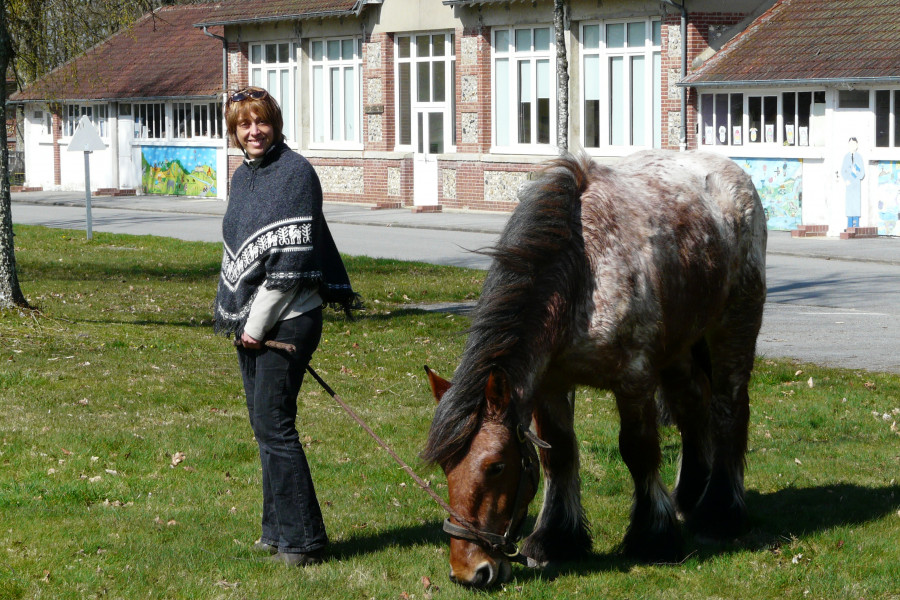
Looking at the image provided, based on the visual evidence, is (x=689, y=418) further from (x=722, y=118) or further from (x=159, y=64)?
(x=159, y=64)

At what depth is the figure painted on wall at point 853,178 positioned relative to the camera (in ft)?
79.4

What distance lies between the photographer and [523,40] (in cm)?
3175

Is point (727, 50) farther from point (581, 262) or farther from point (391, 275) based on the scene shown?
point (581, 262)

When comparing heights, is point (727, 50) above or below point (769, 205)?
above

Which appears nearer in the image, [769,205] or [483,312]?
[483,312]

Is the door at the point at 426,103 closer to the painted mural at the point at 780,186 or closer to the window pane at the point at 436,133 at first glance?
the window pane at the point at 436,133

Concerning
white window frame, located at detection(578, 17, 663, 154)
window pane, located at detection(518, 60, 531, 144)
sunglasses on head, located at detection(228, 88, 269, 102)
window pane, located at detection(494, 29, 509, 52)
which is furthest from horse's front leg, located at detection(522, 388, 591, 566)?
window pane, located at detection(494, 29, 509, 52)

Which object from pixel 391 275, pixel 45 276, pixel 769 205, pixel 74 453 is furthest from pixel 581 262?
pixel 769 205

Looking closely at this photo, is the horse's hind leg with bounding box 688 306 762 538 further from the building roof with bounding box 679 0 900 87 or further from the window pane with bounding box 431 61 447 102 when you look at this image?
Answer: the window pane with bounding box 431 61 447 102

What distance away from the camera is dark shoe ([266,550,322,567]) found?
5910 mm

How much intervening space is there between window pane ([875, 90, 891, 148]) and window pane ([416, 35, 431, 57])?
45.1 ft

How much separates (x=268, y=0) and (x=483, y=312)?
3440 centimetres

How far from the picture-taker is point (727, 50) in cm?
2698

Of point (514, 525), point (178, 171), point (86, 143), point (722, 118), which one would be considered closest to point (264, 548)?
point (514, 525)
